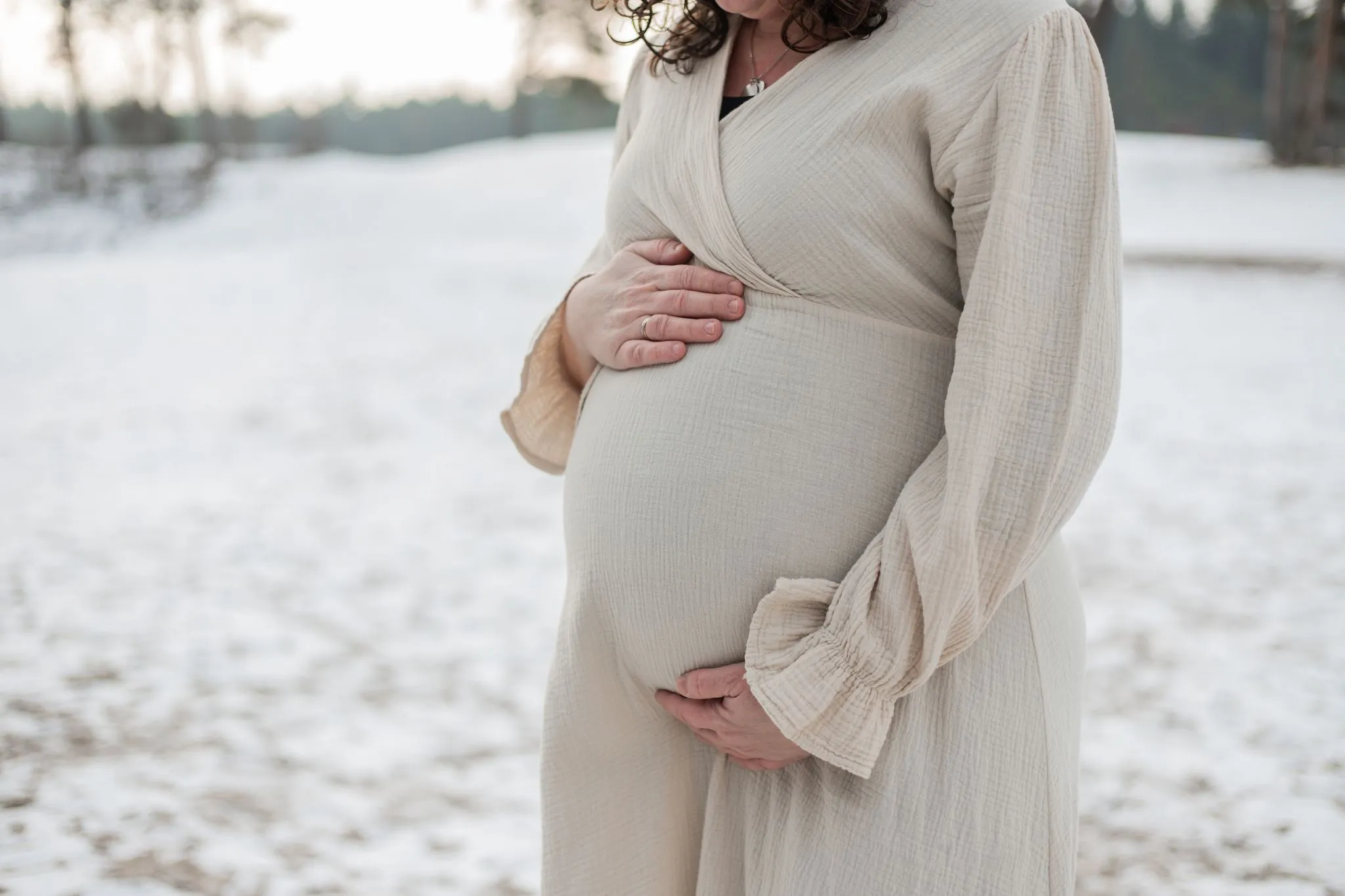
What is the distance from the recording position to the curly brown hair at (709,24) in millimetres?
1182

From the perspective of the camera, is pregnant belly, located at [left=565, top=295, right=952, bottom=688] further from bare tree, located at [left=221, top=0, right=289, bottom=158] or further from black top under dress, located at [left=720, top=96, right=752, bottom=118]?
bare tree, located at [left=221, top=0, right=289, bottom=158]

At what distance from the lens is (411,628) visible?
3979mm

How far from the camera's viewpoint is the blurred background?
2648 mm

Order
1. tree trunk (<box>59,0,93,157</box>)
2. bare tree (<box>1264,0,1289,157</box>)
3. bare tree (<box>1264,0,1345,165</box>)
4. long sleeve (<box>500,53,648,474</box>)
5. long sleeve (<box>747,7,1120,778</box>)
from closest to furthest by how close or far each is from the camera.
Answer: long sleeve (<box>747,7,1120,778</box>) < long sleeve (<box>500,53,648,474</box>) < bare tree (<box>1264,0,1345,165</box>) < tree trunk (<box>59,0,93,157</box>) < bare tree (<box>1264,0,1289,157</box>)

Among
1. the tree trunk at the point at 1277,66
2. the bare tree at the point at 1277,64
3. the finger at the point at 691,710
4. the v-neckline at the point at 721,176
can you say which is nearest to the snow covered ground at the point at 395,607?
the finger at the point at 691,710

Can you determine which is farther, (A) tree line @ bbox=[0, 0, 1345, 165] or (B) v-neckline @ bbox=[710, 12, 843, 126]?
(A) tree line @ bbox=[0, 0, 1345, 165]

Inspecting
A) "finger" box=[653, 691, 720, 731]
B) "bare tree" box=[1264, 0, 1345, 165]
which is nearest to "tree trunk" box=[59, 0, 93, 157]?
"bare tree" box=[1264, 0, 1345, 165]

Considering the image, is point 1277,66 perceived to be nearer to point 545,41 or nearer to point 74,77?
point 545,41

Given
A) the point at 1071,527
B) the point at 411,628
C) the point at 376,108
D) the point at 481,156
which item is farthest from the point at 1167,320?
the point at 376,108

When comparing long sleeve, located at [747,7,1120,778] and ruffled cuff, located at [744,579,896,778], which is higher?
long sleeve, located at [747,7,1120,778]

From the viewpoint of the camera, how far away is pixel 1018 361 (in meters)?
1.06

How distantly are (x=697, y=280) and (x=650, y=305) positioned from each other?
70 millimetres

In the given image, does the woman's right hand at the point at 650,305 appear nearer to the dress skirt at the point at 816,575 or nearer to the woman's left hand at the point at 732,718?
the dress skirt at the point at 816,575

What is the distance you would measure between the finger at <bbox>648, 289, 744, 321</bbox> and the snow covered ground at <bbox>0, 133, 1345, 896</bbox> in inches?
65.1
